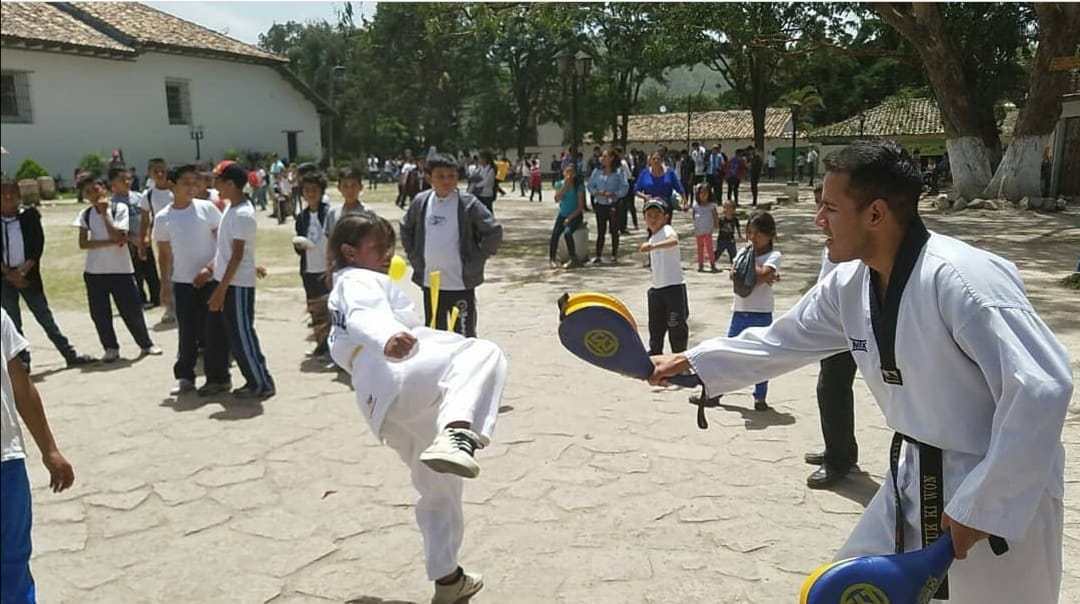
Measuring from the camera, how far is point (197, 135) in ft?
118

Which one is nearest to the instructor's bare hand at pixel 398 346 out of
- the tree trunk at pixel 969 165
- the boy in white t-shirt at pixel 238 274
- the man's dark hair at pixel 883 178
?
the man's dark hair at pixel 883 178

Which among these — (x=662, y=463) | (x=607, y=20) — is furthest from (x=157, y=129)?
(x=662, y=463)

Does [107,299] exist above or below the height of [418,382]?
below

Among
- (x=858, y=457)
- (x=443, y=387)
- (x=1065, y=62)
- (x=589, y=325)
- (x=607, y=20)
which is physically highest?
(x=607, y=20)

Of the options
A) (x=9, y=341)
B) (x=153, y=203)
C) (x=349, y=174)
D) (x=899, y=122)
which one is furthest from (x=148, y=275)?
(x=899, y=122)

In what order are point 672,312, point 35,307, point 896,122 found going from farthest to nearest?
1. point 896,122
2. point 35,307
3. point 672,312

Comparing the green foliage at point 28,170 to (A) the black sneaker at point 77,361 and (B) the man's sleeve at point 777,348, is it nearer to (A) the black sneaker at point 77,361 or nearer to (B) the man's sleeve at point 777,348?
(A) the black sneaker at point 77,361

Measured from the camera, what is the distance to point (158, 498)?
4711mm

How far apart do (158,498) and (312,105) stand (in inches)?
1638

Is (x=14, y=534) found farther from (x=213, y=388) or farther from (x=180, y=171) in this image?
(x=180, y=171)

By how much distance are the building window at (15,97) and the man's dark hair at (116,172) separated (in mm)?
23962

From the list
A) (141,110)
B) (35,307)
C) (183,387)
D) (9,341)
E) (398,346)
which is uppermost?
(141,110)

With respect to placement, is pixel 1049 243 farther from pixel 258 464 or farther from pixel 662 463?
pixel 258 464

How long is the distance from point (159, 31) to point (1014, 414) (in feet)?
127
